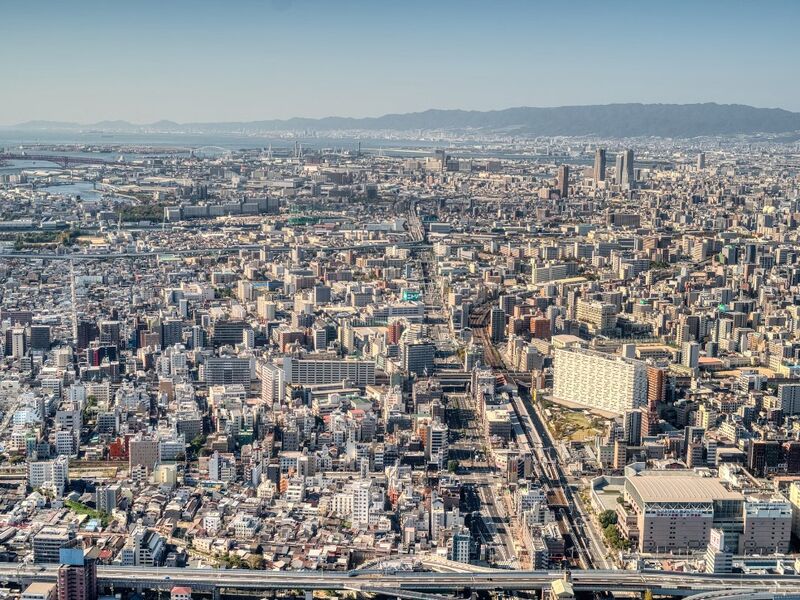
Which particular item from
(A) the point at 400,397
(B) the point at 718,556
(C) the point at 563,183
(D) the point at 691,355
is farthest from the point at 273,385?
(C) the point at 563,183

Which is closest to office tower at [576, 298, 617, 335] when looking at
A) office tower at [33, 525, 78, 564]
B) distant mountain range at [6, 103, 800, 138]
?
office tower at [33, 525, 78, 564]

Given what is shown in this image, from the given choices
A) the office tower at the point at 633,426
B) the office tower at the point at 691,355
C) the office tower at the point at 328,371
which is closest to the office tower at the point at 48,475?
the office tower at the point at 328,371

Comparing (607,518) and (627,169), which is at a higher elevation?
(627,169)

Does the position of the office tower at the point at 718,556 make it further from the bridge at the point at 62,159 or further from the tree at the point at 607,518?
the bridge at the point at 62,159

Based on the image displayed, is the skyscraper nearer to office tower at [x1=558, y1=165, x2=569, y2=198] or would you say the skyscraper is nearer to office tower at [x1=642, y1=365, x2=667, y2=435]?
office tower at [x1=558, y1=165, x2=569, y2=198]

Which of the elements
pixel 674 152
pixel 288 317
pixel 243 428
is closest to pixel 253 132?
pixel 674 152

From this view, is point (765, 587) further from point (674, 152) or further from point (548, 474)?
point (674, 152)

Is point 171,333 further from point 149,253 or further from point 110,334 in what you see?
point 149,253
